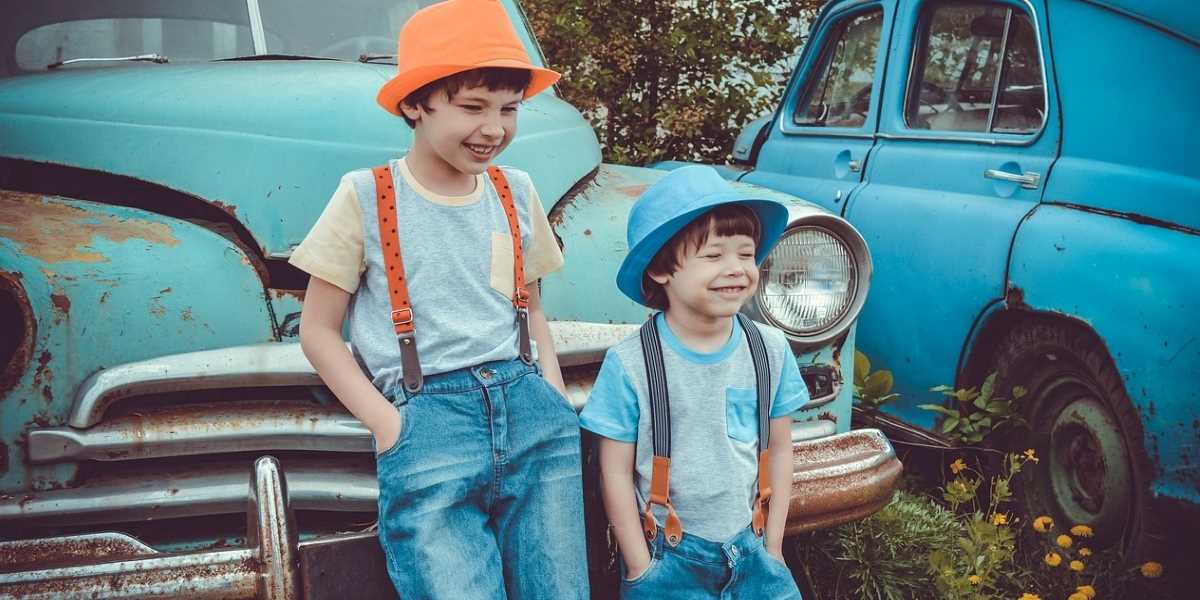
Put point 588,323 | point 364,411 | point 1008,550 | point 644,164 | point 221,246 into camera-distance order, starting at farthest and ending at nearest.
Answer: point 644,164
point 1008,550
point 588,323
point 221,246
point 364,411

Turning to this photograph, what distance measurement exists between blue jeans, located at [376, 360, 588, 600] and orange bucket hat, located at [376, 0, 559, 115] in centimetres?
46

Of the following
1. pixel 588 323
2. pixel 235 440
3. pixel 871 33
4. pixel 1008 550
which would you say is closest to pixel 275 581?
pixel 235 440

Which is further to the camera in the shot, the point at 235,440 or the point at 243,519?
the point at 243,519

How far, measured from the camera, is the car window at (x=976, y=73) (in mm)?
2967

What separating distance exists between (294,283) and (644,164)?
485cm

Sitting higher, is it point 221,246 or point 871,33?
point 871,33

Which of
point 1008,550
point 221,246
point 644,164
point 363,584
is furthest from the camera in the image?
point 644,164

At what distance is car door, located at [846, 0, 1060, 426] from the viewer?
2902 mm

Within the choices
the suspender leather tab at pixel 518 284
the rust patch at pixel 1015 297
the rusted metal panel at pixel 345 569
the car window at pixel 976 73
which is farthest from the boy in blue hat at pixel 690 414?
the car window at pixel 976 73

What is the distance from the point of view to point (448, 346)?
1682mm

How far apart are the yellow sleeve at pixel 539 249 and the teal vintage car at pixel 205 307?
0.20 m

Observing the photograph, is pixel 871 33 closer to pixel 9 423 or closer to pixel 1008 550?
pixel 1008 550

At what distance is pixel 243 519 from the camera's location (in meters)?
1.94

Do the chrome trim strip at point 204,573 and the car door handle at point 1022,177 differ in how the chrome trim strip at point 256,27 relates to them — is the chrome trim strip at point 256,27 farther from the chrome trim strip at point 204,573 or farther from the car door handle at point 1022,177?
the car door handle at point 1022,177
